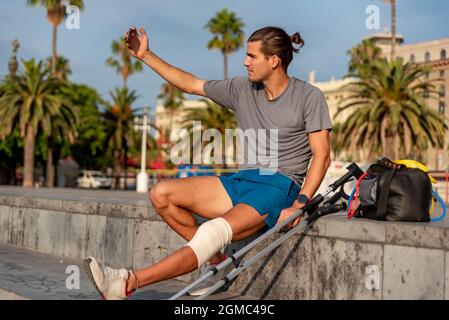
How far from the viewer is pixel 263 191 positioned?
4031 millimetres

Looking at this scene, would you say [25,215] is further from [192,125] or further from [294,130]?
[192,125]

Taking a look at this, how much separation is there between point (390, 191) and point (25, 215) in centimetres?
547

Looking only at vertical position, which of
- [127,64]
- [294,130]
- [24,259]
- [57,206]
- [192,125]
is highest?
[127,64]

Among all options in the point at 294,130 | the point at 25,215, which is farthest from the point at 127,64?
the point at 294,130

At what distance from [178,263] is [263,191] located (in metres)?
0.75

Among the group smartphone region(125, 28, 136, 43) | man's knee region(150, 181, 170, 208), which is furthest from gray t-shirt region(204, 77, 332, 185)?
smartphone region(125, 28, 136, 43)

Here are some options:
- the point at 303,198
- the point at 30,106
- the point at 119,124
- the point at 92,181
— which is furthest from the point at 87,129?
the point at 303,198

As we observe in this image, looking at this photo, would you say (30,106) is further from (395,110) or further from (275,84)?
(275,84)

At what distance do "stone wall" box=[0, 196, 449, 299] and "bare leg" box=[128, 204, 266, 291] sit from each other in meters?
0.58

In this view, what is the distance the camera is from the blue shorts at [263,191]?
400 centimetres

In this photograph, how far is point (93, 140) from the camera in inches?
2096

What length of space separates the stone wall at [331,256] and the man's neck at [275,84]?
2.84ft

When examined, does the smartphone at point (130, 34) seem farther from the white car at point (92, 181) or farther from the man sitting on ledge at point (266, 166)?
the white car at point (92, 181)
